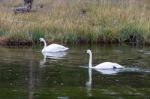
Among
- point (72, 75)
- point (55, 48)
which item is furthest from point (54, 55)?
point (72, 75)

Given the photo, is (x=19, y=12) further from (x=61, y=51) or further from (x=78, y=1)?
(x=61, y=51)

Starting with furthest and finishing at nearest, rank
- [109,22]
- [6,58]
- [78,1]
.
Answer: [78,1] → [109,22] → [6,58]

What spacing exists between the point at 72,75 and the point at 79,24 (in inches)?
386

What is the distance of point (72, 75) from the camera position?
1847 centimetres

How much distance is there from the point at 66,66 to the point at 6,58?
2850 mm

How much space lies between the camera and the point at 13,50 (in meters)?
24.4

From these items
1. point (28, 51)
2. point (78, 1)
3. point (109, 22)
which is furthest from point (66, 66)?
point (78, 1)

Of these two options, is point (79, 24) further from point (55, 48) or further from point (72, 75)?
point (72, 75)

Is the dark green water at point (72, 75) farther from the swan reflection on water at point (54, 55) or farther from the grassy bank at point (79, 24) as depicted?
the grassy bank at point (79, 24)

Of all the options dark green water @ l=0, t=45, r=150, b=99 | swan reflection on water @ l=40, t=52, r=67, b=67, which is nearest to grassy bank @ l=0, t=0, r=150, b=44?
dark green water @ l=0, t=45, r=150, b=99

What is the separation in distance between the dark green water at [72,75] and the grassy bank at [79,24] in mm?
1422

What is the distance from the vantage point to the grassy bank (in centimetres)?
2655

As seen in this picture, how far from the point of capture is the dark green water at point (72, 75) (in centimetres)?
1555

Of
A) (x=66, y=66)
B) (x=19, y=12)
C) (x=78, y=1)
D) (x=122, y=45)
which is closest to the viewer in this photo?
(x=66, y=66)
